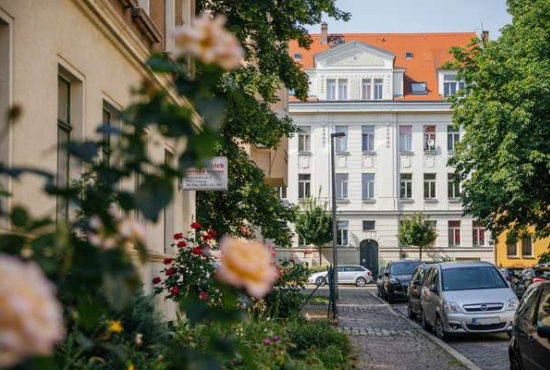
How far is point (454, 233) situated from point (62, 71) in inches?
2113

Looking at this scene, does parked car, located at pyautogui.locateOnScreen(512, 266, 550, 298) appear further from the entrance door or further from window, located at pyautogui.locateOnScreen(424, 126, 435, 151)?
window, located at pyautogui.locateOnScreen(424, 126, 435, 151)

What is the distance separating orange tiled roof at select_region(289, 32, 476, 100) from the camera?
209ft

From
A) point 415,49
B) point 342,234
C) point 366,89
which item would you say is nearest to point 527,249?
point 342,234

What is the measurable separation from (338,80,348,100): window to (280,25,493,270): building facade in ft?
0.23

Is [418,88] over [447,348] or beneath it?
over

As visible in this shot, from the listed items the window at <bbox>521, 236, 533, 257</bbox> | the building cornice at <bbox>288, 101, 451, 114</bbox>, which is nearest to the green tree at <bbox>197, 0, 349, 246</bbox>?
the building cornice at <bbox>288, 101, 451, 114</bbox>

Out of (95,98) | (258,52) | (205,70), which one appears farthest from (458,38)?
(205,70)

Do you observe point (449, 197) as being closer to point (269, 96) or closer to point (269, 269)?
point (269, 96)

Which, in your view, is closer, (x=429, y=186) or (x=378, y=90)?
(x=378, y=90)

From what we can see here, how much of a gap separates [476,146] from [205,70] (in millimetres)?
32303

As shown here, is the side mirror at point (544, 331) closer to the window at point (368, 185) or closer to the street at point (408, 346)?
the street at point (408, 346)

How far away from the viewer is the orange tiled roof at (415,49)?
63.7 metres

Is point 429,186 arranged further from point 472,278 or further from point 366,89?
point 472,278

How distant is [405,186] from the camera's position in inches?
2441
